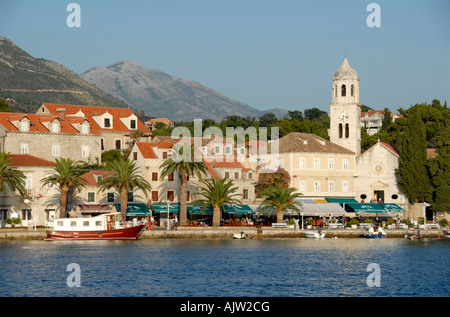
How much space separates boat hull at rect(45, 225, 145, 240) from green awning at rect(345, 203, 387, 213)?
89.9 feet

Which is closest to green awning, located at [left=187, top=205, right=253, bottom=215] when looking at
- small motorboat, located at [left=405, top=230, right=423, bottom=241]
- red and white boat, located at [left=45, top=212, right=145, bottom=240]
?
red and white boat, located at [left=45, top=212, right=145, bottom=240]

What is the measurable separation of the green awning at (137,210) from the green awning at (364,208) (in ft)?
80.8

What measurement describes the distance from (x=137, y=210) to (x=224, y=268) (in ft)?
99.8

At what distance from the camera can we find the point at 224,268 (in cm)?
6034

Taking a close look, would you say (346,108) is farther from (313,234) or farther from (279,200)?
(313,234)

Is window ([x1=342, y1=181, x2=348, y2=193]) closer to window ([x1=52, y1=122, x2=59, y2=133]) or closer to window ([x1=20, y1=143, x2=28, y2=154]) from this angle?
window ([x1=52, y1=122, x2=59, y2=133])

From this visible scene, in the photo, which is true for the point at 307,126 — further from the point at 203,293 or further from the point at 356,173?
the point at 203,293

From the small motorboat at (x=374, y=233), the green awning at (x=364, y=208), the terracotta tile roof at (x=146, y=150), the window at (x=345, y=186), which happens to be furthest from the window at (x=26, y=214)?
the window at (x=345, y=186)

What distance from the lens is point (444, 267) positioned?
6372 centimetres

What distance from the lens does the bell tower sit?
4173 inches

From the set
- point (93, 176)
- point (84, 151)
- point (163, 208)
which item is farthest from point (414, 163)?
point (84, 151)

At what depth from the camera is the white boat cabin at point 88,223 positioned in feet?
269
